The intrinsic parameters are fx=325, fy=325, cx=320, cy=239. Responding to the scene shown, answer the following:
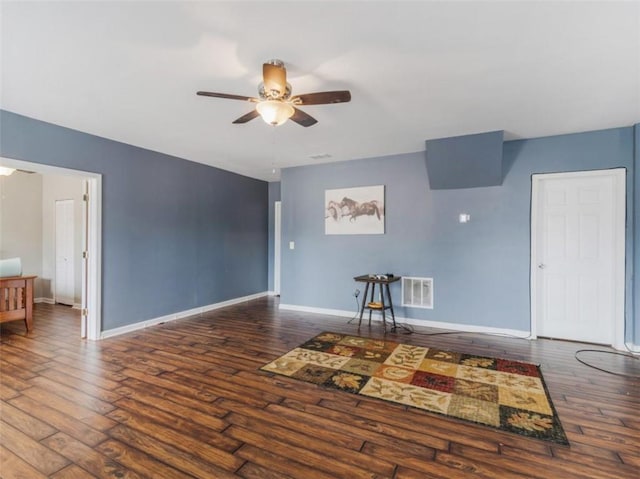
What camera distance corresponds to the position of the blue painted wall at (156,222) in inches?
150

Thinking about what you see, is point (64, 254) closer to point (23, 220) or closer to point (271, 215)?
point (23, 220)

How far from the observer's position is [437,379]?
2.96 m

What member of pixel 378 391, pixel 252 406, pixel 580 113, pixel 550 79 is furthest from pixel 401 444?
pixel 580 113

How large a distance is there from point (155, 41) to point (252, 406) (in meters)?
2.67

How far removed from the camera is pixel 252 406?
97.7 inches

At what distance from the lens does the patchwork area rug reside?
2350 mm

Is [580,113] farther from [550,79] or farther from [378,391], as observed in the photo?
[378,391]

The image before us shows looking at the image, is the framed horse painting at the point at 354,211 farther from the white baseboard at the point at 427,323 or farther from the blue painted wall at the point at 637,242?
the blue painted wall at the point at 637,242

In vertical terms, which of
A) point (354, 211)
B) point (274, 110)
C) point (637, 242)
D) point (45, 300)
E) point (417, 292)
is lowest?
point (45, 300)

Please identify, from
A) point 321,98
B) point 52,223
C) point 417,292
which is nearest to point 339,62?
point 321,98

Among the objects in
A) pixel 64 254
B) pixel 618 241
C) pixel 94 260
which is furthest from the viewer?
pixel 64 254

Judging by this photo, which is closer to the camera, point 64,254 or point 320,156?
point 320,156

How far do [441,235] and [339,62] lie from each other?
3.12 meters

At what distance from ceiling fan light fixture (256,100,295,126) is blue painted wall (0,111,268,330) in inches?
113
